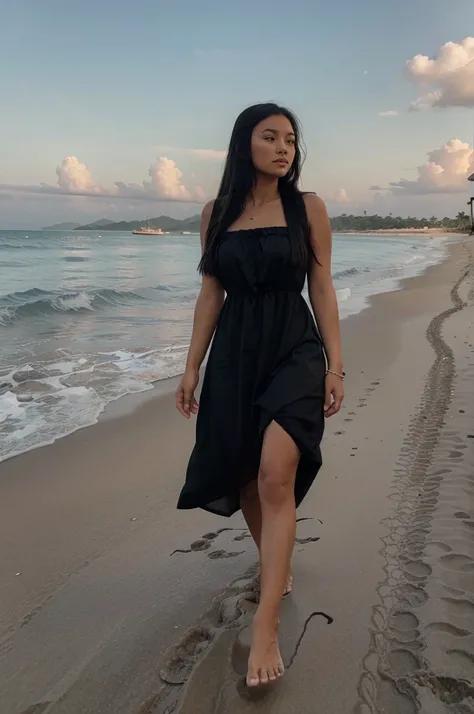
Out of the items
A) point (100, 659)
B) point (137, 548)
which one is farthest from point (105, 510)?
point (100, 659)

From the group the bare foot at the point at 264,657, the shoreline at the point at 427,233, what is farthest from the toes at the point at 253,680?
the shoreline at the point at 427,233

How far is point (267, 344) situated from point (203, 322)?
413 mm

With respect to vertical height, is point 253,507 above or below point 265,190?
below

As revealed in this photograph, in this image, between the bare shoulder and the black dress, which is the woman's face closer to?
the bare shoulder

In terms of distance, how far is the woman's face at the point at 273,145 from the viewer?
2.47 meters

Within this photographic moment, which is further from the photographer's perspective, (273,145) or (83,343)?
(83,343)

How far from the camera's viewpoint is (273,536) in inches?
89.7

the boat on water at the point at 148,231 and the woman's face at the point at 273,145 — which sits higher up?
the woman's face at the point at 273,145

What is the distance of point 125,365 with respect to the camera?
27.3ft

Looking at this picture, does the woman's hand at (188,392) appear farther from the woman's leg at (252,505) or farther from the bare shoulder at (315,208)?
the bare shoulder at (315,208)

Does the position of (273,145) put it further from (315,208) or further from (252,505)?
(252,505)

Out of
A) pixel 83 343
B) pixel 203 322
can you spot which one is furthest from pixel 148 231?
pixel 203 322

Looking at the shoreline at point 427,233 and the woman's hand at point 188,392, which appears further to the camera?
the shoreline at point 427,233

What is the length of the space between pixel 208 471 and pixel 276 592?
1.78 ft
